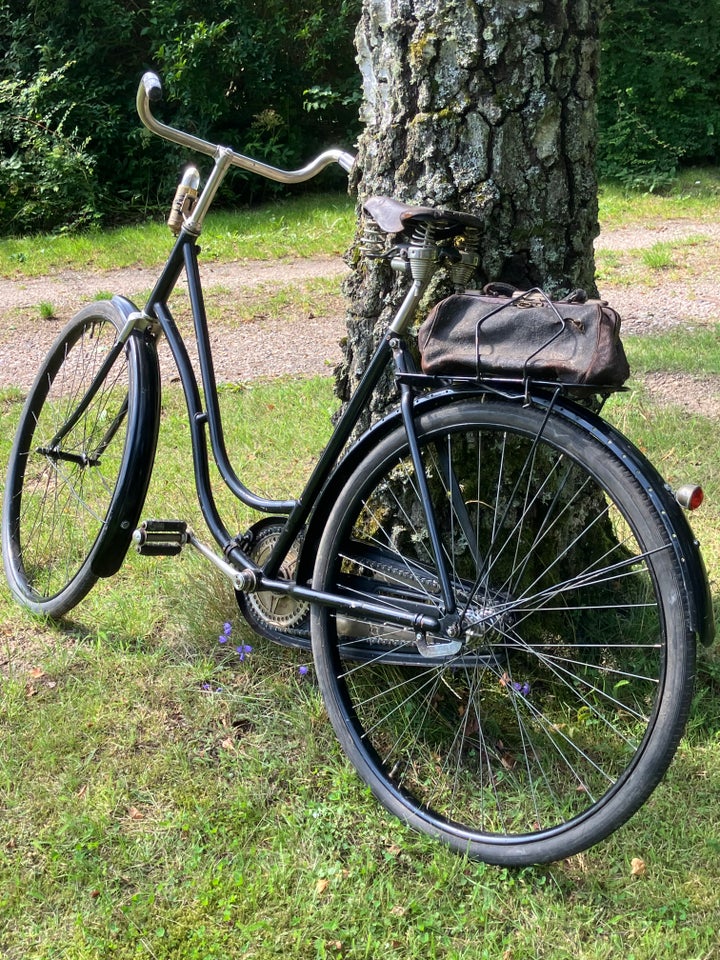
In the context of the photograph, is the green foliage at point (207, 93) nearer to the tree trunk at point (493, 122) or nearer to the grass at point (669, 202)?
the grass at point (669, 202)

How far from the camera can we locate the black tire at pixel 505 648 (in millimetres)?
1981

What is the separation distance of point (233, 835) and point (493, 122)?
76.3 inches

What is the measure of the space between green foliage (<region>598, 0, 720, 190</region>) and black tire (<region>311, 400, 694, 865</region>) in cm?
1059

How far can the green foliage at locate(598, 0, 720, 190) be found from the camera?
12.2m

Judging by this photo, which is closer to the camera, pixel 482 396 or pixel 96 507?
pixel 482 396

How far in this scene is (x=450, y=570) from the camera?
99.3 inches

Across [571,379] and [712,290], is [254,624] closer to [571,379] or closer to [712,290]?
[571,379]

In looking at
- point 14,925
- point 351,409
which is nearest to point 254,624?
point 351,409

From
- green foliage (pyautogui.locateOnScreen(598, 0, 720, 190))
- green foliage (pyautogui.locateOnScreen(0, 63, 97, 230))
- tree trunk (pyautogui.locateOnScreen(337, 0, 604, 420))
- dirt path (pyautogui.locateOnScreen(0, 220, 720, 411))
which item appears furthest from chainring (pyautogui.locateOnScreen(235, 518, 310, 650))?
green foliage (pyautogui.locateOnScreen(598, 0, 720, 190))

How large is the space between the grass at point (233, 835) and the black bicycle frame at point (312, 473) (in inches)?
Result: 15.3

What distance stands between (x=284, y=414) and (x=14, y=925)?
10.6 ft

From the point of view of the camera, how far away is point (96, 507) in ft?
11.6

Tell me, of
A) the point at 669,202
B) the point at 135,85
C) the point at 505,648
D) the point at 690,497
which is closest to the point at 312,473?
the point at 505,648

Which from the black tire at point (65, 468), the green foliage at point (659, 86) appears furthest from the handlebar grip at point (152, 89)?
the green foliage at point (659, 86)
